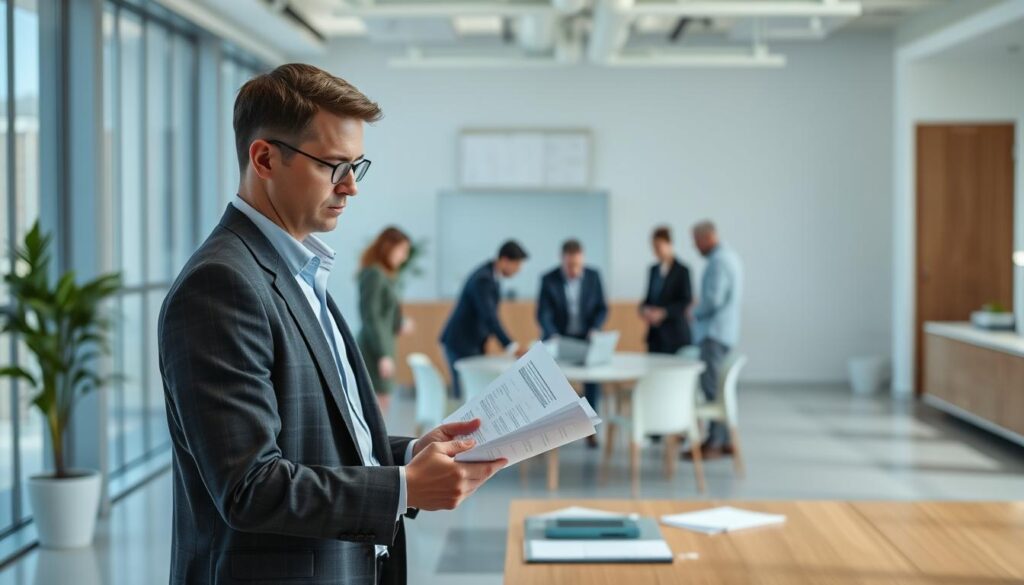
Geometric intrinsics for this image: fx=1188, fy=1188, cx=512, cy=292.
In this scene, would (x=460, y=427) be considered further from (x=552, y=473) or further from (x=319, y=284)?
(x=552, y=473)

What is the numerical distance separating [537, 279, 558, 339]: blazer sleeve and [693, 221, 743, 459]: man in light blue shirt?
1.21 meters

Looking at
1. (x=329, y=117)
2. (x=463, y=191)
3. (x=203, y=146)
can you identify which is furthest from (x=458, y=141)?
(x=329, y=117)

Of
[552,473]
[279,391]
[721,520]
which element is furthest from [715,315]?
[279,391]

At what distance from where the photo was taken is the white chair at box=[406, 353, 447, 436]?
788cm

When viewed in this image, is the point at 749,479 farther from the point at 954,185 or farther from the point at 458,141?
the point at 458,141

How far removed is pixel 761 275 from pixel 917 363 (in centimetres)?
203

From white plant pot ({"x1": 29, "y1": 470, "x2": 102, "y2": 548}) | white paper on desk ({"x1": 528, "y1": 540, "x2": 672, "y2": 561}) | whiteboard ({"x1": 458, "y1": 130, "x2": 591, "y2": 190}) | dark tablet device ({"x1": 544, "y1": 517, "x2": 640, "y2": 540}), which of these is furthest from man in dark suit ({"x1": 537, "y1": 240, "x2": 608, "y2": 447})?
white paper on desk ({"x1": 528, "y1": 540, "x2": 672, "y2": 561})

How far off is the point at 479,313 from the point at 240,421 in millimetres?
6801

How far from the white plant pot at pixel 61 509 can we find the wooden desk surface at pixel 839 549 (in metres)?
3.62

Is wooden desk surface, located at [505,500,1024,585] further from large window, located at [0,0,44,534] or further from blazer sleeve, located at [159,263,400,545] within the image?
large window, located at [0,0,44,534]

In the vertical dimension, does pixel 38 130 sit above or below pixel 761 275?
above

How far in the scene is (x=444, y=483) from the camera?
1.93 m

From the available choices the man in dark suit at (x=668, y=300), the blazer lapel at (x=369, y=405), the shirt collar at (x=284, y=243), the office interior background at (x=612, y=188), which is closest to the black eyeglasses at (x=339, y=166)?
the shirt collar at (x=284, y=243)

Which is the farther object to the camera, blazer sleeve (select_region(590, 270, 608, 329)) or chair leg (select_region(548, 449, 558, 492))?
blazer sleeve (select_region(590, 270, 608, 329))
